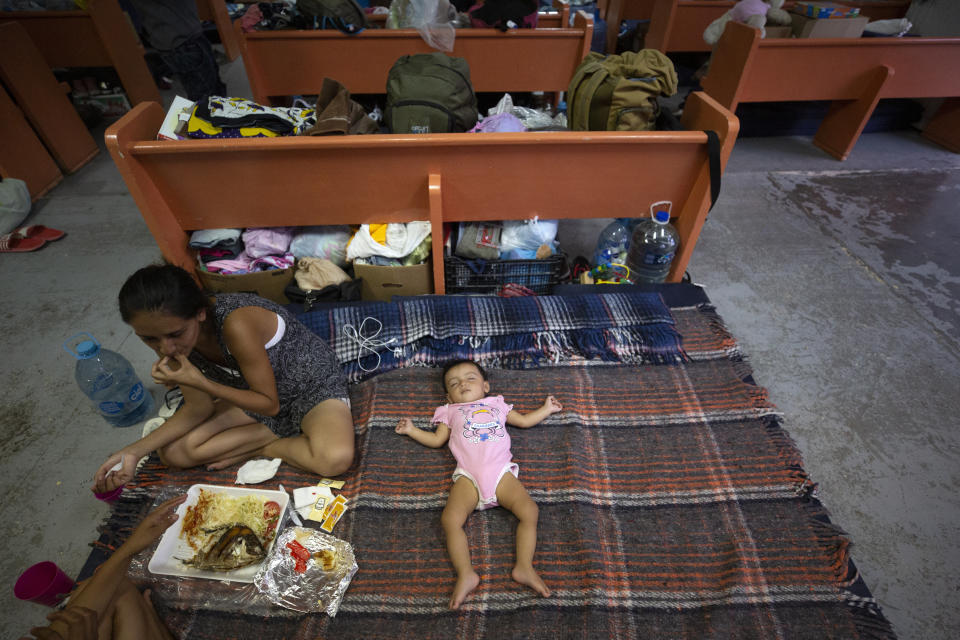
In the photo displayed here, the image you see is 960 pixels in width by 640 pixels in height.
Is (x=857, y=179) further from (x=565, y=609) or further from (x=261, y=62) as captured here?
(x=261, y=62)

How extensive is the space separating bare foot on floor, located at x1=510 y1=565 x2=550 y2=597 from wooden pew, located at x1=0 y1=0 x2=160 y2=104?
507 cm

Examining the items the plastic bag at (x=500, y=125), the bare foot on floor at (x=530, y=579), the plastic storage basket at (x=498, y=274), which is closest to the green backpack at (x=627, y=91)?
the plastic bag at (x=500, y=125)

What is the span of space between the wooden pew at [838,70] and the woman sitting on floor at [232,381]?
12.3 ft

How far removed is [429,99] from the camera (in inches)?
92.9

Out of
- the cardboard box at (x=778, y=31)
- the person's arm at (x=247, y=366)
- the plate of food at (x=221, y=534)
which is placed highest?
the cardboard box at (x=778, y=31)

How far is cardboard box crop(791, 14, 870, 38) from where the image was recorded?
3.35 meters

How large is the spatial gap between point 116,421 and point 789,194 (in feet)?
14.7

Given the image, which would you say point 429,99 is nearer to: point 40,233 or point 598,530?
point 598,530

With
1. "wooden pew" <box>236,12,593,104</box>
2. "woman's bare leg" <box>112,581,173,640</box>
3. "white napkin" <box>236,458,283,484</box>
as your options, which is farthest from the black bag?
"woman's bare leg" <box>112,581,173,640</box>

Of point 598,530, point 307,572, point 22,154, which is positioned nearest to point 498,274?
point 598,530

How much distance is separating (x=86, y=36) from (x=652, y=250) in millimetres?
4853

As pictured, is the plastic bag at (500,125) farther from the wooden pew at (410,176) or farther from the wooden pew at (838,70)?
the wooden pew at (838,70)

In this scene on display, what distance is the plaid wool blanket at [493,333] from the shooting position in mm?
2098

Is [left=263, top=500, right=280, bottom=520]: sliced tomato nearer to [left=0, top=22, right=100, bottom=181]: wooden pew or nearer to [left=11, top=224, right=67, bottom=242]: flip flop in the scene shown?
[left=11, top=224, right=67, bottom=242]: flip flop
